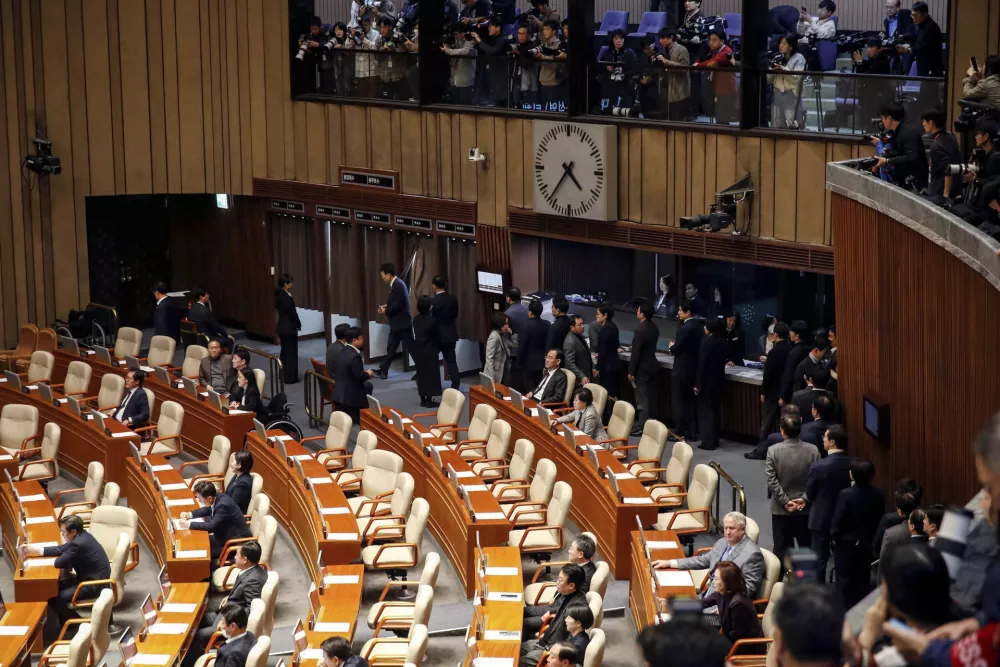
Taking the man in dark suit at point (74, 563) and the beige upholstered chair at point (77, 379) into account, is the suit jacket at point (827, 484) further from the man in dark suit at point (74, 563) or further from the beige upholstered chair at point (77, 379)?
the beige upholstered chair at point (77, 379)

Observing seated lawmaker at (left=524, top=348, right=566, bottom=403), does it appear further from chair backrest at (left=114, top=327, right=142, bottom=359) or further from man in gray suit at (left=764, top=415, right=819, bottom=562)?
chair backrest at (left=114, top=327, right=142, bottom=359)

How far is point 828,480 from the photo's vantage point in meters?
9.66

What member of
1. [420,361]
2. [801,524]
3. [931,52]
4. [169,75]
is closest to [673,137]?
[931,52]

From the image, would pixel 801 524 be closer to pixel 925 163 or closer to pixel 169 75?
pixel 925 163

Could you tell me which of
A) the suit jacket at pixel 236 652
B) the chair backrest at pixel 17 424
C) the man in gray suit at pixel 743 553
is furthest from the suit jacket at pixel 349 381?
the man in gray suit at pixel 743 553

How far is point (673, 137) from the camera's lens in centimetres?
1452

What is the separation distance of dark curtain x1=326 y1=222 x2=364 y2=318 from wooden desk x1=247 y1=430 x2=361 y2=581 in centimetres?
457

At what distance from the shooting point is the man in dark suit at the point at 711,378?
45.0 ft

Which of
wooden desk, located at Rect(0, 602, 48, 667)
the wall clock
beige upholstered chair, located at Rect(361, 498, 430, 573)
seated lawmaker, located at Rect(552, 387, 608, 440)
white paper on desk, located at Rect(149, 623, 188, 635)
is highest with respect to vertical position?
the wall clock

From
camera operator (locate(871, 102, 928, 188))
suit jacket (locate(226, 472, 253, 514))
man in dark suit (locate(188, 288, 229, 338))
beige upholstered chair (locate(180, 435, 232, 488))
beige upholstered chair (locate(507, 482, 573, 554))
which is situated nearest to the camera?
camera operator (locate(871, 102, 928, 188))

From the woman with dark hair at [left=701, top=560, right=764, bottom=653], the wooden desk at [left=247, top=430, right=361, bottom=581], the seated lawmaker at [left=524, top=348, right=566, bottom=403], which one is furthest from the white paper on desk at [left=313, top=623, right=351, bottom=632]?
the seated lawmaker at [left=524, top=348, right=566, bottom=403]

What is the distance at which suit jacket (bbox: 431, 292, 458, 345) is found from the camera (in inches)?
637

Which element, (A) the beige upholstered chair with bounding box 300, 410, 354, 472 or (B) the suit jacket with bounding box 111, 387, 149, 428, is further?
(B) the suit jacket with bounding box 111, 387, 149, 428

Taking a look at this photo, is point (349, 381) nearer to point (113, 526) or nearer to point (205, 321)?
point (205, 321)
